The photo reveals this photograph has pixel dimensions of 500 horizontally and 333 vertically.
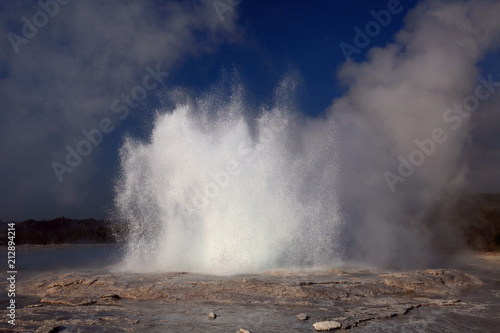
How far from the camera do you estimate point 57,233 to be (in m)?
34.3

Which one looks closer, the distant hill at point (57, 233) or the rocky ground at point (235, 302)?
the rocky ground at point (235, 302)

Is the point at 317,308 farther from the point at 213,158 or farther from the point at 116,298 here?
the point at 213,158

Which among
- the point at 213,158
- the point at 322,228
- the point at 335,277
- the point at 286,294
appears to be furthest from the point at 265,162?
the point at 286,294

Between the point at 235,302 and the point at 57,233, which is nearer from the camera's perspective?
the point at 235,302

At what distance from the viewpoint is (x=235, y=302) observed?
744 cm

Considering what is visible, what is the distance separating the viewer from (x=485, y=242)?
92.9 feet

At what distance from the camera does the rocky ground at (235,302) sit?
588 cm

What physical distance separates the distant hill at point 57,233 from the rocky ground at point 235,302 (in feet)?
83.0

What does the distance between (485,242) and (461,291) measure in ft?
80.8

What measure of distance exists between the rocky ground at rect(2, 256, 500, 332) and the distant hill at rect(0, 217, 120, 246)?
996 inches

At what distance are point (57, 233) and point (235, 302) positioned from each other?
34454 mm

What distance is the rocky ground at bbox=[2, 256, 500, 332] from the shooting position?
19.3ft

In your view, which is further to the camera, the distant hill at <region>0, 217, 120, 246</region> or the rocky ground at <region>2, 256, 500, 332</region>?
the distant hill at <region>0, 217, 120, 246</region>

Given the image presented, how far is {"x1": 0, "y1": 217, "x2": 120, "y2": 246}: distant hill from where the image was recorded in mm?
30172
